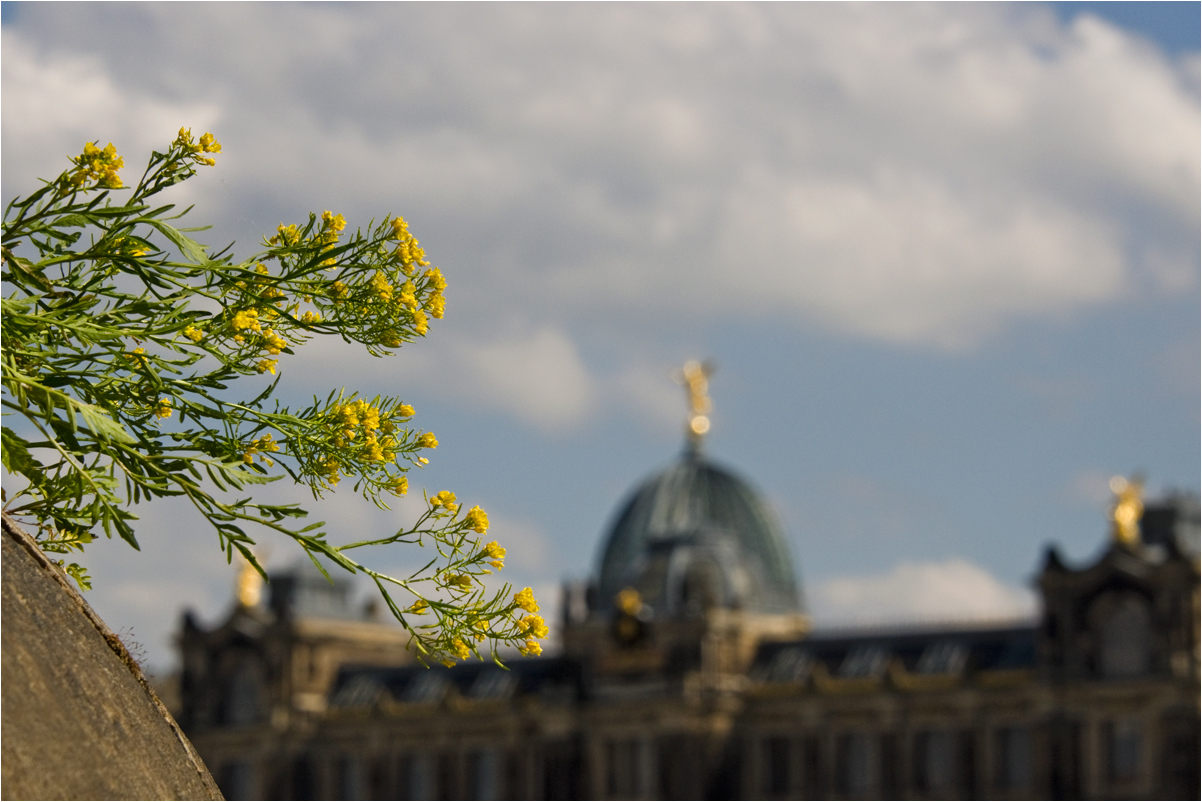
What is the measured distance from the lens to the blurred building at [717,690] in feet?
217

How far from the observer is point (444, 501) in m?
8.80

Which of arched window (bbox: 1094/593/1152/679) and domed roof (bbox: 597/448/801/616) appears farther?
domed roof (bbox: 597/448/801/616)

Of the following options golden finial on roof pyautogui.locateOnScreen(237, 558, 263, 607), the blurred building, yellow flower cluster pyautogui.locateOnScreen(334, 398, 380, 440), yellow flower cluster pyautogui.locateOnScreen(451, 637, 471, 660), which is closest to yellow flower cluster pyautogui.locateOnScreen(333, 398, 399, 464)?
yellow flower cluster pyautogui.locateOnScreen(334, 398, 380, 440)

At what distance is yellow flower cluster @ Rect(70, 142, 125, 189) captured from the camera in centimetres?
884

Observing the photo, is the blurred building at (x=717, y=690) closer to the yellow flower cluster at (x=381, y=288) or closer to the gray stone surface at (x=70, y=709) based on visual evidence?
the yellow flower cluster at (x=381, y=288)

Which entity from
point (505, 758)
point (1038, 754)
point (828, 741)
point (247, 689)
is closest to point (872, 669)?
point (828, 741)

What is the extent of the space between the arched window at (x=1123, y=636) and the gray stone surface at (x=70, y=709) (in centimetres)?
6091

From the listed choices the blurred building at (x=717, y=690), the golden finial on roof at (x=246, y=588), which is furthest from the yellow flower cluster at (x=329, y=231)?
the golden finial on roof at (x=246, y=588)

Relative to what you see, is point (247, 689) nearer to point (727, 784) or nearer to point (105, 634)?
point (727, 784)

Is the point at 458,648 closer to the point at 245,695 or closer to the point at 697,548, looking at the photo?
the point at 697,548

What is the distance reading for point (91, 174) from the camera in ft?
29.0

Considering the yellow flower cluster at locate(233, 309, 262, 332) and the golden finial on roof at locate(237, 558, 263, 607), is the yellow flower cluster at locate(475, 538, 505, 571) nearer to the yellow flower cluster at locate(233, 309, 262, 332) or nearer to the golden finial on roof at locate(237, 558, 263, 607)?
the yellow flower cluster at locate(233, 309, 262, 332)

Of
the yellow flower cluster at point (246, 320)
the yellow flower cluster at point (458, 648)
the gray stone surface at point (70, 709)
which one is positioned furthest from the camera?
the yellow flower cluster at point (246, 320)

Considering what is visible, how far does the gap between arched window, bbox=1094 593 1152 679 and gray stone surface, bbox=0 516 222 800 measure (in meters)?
60.9
